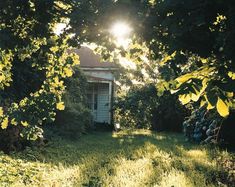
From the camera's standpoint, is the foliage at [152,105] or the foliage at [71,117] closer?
the foliage at [71,117]

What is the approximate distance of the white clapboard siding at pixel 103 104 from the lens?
92.9 ft

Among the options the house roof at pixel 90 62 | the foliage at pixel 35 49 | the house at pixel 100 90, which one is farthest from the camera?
the house roof at pixel 90 62

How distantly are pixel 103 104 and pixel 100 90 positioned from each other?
1058 mm

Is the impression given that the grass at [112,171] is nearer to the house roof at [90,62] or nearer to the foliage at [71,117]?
the foliage at [71,117]

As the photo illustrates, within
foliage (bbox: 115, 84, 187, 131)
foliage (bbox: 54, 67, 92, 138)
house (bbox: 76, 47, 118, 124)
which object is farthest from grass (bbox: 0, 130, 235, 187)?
house (bbox: 76, 47, 118, 124)

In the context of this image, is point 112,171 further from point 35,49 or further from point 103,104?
point 103,104

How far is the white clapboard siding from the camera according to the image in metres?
28.3

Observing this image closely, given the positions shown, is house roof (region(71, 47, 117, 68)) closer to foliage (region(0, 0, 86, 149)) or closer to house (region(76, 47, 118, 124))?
house (region(76, 47, 118, 124))

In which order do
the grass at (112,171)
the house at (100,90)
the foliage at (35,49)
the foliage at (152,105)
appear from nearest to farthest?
the foliage at (35,49) → the grass at (112,171) → the foliage at (152,105) → the house at (100,90)

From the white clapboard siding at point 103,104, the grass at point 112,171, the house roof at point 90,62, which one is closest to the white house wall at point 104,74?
the house roof at point 90,62

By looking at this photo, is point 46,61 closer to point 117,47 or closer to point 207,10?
point 117,47

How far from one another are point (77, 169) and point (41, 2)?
6.12 m

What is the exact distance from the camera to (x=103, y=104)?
28.7 meters

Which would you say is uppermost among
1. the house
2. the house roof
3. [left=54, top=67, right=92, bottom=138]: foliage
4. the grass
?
the house roof
